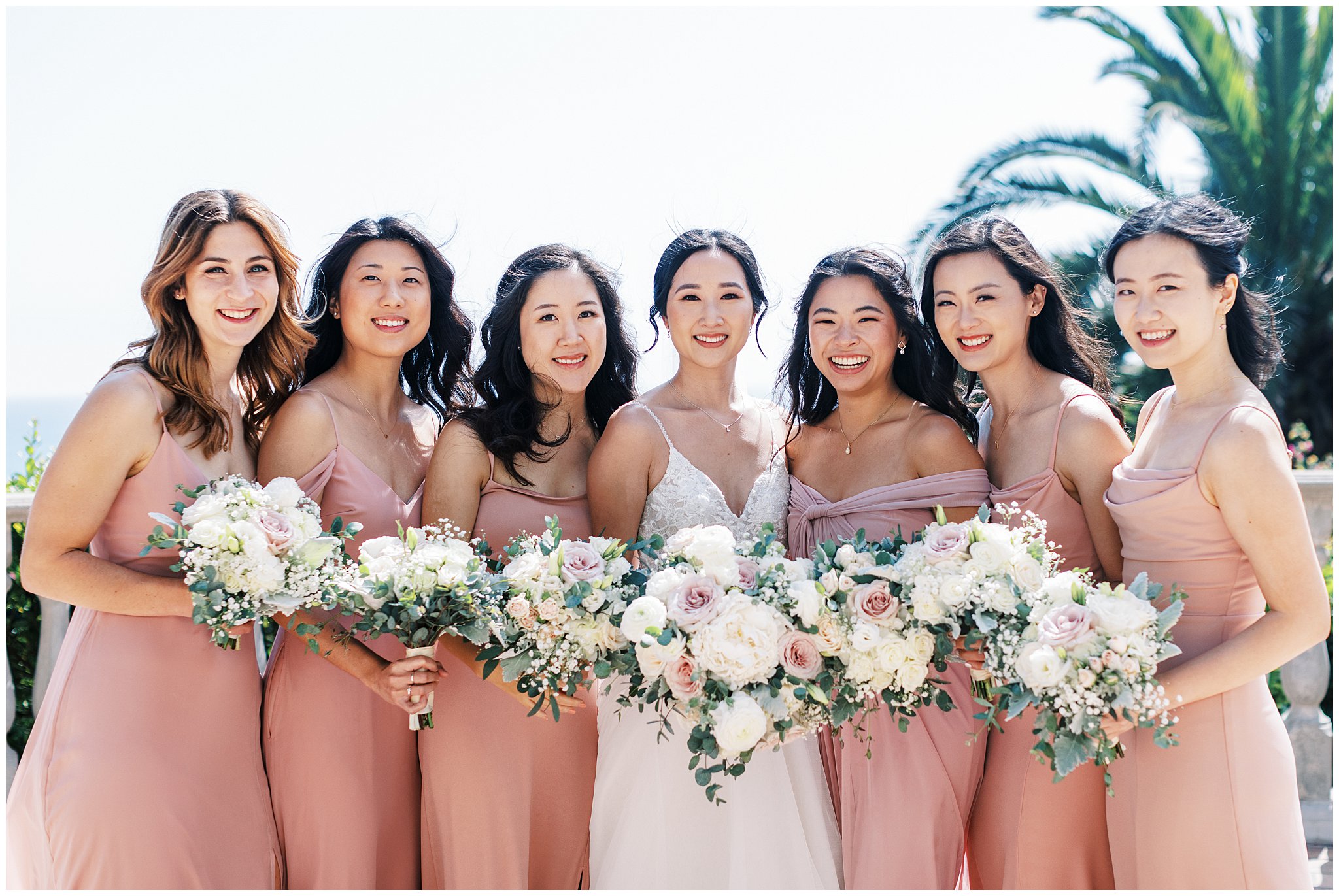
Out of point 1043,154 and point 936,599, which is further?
point 1043,154

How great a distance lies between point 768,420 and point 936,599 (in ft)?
6.23

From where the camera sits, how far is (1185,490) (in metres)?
3.81

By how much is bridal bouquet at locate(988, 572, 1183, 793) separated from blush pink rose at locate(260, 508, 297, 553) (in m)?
2.47

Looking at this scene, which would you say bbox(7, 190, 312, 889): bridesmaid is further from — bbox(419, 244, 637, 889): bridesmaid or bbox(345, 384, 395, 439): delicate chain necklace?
bbox(419, 244, 637, 889): bridesmaid

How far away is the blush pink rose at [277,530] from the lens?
3740 millimetres

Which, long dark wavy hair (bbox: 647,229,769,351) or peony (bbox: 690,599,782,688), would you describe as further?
long dark wavy hair (bbox: 647,229,769,351)

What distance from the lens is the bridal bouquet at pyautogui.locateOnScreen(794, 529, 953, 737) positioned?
362cm

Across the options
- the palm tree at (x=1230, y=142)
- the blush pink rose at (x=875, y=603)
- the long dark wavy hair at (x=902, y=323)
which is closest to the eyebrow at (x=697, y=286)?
the long dark wavy hair at (x=902, y=323)

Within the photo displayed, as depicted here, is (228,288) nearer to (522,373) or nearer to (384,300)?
(384,300)

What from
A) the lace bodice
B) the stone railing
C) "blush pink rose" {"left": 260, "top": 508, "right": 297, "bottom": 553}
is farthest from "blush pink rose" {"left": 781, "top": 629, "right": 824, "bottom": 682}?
the stone railing

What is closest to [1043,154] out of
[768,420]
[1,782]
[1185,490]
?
[768,420]

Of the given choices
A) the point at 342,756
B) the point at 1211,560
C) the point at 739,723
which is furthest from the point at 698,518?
the point at 1211,560

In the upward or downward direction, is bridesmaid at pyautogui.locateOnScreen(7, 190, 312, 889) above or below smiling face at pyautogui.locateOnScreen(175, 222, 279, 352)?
below

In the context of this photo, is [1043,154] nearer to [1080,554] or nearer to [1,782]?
[1080,554]
